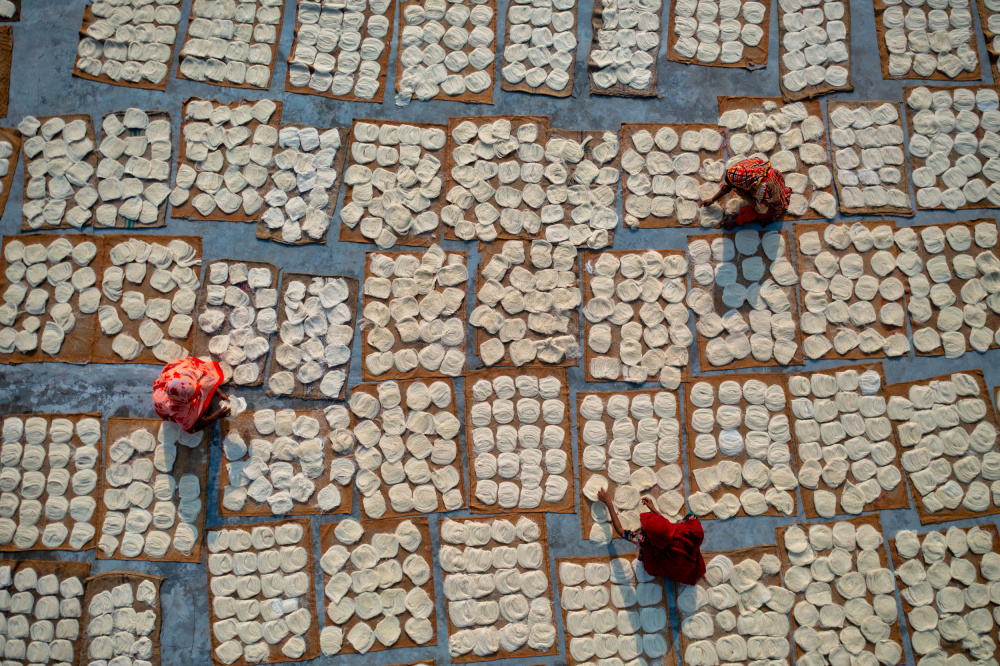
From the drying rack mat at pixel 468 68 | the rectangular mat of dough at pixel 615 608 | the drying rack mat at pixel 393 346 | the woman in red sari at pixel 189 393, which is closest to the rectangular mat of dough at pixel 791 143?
the drying rack mat at pixel 468 68

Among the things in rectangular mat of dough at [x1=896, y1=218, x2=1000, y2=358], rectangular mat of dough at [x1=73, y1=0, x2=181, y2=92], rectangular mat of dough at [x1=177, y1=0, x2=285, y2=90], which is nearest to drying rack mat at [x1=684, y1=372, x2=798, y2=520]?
rectangular mat of dough at [x1=896, y1=218, x2=1000, y2=358]

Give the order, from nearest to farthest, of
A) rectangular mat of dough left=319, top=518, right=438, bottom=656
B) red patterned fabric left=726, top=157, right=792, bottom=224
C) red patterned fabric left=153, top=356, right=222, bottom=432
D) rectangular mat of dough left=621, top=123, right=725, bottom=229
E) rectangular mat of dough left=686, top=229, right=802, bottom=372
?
red patterned fabric left=153, top=356, right=222, bottom=432 < red patterned fabric left=726, top=157, right=792, bottom=224 < rectangular mat of dough left=319, top=518, right=438, bottom=656 < rectangular mat of dough left=686, top=229, right=802, bottom=372 < rectangular mat of dough left=621, top=123, right=725, bottom=229

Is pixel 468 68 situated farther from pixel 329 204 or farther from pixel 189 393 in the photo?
pixel 189 393

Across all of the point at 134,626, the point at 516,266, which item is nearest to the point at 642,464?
the point at 516,266

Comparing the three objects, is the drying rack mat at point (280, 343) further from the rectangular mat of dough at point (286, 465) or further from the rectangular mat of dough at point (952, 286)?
the rectangular mat of dough at point (952, 286)

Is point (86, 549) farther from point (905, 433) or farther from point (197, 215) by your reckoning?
point (905, 433)

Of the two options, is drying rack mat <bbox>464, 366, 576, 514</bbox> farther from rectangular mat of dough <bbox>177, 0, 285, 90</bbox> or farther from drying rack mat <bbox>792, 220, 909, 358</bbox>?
rectangular mat of dough <bbox>177, 0, 285, 90</bbox>

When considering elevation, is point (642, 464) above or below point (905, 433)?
below
